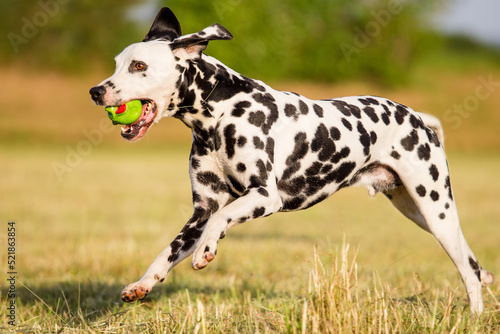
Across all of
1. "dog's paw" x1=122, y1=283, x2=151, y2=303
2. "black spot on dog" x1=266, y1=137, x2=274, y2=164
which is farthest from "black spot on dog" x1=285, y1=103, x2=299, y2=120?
"dog's paw" x1=122, y1=283, x2=151, y2=303

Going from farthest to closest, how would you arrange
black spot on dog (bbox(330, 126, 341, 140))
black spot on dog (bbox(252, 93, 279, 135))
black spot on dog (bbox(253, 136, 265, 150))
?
black spot on dog (bbox(330, 126, 341, 140)) → black spot on dog (bbox(252, 93, 279, 135)) → black spot on dog (bbox(253, 136, 265, 150))

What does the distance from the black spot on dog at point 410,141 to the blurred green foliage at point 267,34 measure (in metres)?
24.9

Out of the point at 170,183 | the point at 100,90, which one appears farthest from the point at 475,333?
the point at 170,183

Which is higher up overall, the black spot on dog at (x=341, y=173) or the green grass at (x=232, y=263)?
the black spot on dog at (x=341, y=173)

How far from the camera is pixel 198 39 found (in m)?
4.05

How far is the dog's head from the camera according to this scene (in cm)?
398

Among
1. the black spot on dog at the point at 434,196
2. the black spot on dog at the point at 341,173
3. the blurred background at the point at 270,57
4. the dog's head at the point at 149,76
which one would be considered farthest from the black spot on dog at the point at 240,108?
the blurred background at the point at 270,57

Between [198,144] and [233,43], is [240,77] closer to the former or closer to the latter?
[198,144]

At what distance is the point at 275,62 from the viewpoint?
39.6 meters

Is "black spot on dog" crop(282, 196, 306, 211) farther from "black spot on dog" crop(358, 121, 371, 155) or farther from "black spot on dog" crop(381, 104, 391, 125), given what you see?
"black spot on dog" crop(381, 104, 391, 125)

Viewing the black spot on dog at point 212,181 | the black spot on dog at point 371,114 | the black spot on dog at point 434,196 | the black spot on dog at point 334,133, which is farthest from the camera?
the black spot on dog at point 434,196

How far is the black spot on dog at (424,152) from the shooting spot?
16.4 feet

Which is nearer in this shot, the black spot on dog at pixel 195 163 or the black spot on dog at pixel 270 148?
the black spot on dog at pixel 270 148

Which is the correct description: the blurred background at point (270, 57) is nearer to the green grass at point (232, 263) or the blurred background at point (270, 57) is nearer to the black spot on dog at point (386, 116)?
the green grass at point (232, 263)
